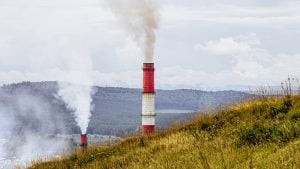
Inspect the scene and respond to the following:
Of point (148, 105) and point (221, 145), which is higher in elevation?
point (148, 105)

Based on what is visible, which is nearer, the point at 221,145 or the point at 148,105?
the point at 221,145

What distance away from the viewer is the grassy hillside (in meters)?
10.7

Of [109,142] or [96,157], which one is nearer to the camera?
[96,157]

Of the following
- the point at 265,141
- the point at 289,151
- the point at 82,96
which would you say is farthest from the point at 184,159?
the point at 82,96

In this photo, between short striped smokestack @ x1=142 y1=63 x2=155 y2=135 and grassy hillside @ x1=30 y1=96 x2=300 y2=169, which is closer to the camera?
grassy hillside @ x1=30 y1=96 x2=300 y2=169

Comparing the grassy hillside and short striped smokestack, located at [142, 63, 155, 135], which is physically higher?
short striped smokestack, located at [142, 63, 155, 135]

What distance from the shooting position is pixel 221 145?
1239 centimetres

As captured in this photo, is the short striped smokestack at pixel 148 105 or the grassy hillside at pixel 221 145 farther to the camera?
the short striped smokestack at pixel 148 105

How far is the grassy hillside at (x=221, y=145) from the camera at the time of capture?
10703 millimetres

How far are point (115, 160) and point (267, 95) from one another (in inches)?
243

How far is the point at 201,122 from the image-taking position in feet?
59.1

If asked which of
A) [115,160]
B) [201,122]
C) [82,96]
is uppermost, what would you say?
[82,96]

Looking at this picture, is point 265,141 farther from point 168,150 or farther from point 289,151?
point 168,150

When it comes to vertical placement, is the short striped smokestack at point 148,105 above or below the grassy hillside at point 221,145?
above
